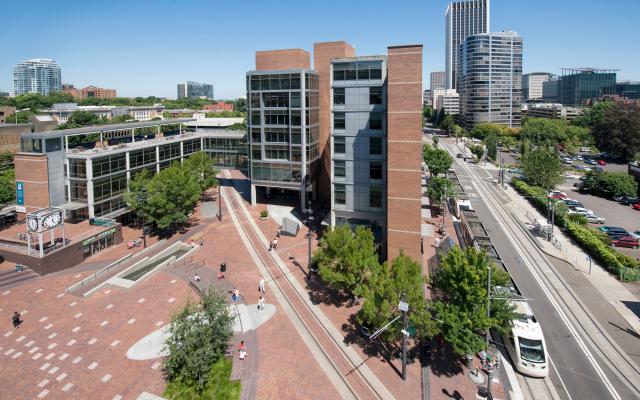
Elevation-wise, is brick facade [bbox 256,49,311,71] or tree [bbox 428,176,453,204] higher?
brick facade [bbox 256,49,311,71]

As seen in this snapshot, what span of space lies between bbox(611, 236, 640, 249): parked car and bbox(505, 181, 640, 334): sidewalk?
497 cm

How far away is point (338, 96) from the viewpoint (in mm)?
44500

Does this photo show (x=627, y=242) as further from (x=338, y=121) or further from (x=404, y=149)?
(x=338, y=121)

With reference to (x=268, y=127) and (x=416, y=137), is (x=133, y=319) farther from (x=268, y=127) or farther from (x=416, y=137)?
(x=268, y=127)

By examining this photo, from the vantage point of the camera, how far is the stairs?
37566mm

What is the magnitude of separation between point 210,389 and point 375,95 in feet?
107

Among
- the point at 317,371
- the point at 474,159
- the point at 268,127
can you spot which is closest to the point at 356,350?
the point at 317,371

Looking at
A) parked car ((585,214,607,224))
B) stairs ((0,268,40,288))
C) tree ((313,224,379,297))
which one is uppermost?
tree ((313,224,379,297))

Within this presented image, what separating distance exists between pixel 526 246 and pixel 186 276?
39405 millimetres

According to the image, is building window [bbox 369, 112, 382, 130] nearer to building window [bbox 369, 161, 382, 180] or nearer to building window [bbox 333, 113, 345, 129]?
building window [bbox 333, 113, 345, 129]

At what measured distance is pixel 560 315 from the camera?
31.9 metres

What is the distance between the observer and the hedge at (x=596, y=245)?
130ft

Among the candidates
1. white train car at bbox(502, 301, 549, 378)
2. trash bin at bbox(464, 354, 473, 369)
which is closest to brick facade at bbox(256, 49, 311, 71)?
white train car at bbox(502, 301, 549, 378)

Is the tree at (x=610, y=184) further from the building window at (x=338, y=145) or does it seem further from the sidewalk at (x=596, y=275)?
the building window at (x=338, y=145)
